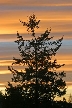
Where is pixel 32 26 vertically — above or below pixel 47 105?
above

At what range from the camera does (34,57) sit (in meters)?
84.0

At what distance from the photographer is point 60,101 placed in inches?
3725

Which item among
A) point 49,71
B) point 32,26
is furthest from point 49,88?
point 32,26

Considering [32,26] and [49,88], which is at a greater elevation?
[32,26]

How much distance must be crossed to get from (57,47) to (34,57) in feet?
14.9

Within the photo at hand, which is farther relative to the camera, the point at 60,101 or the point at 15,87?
the point at 60,101

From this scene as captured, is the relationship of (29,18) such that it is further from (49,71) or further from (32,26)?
(49,71)

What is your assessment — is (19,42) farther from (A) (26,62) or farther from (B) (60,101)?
(B) (60,101)

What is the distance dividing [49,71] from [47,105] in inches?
182

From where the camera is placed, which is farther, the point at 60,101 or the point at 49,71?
the point at 60,101

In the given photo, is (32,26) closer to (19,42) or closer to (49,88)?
(19,42)

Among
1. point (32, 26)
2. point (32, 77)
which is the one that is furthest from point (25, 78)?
point (32, 26)

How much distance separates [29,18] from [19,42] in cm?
327

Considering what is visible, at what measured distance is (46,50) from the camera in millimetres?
85375
